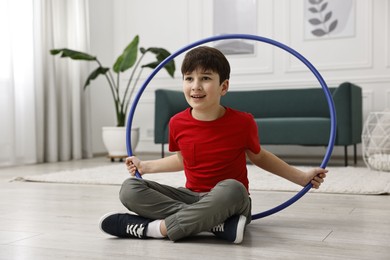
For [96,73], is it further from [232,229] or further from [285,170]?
[232,229]

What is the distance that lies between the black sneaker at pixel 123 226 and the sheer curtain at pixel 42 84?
3.18 metres

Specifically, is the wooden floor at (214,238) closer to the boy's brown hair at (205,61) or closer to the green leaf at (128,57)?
the boy's brown hair at (205,61)

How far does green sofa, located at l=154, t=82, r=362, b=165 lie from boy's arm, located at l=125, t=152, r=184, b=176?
2515 millimetres

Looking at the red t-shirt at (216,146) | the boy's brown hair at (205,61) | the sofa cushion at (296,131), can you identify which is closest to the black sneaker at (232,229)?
the red t-shirt at (216,146)

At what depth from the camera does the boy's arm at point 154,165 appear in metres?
1.79

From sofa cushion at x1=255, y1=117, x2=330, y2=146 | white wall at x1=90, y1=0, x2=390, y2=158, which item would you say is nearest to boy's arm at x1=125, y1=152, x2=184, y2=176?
sofa cushion at x1=255, y1=117, x2=330, y2=146

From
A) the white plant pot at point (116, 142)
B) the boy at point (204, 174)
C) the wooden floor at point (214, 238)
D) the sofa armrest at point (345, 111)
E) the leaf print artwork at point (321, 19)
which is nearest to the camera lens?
the wooden floor at point (214, 238)

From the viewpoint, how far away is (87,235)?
1653 millimetres

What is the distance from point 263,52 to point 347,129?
1609 millimetres

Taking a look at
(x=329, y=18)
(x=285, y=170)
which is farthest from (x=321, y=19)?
(x=285, y=170)

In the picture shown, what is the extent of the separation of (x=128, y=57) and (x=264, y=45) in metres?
1.42

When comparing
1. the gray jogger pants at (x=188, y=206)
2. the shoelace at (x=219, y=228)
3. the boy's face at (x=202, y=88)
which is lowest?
the shoelace at (x=219, y=228)

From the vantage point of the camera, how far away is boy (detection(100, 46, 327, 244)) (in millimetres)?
1501

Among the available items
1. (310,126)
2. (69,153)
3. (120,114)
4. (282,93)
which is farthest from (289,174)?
(69,153)
